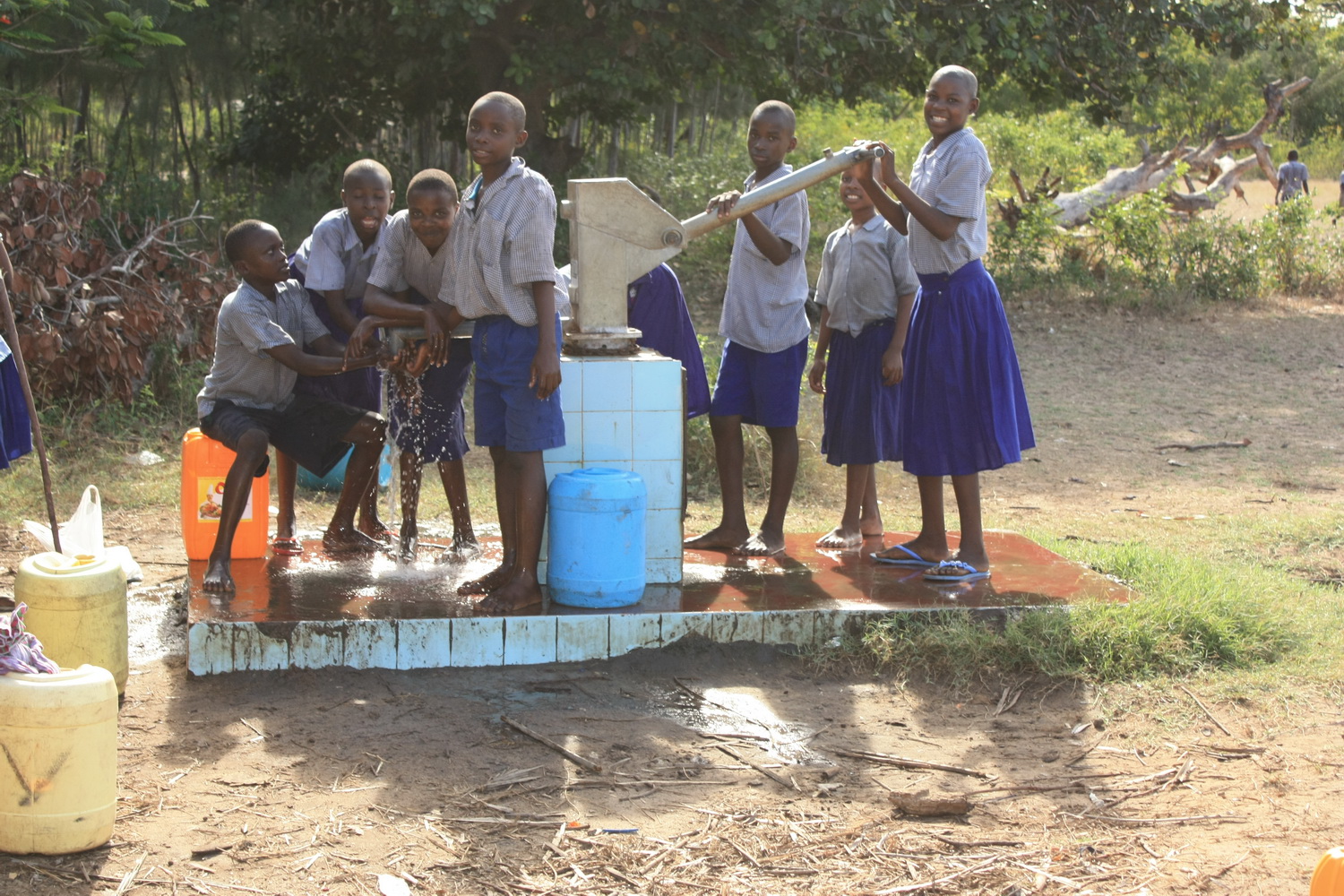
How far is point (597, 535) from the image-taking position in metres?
4.02

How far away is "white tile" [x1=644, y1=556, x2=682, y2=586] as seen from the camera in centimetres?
442

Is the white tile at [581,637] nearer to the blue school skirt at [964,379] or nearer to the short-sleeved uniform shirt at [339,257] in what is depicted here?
the blue school skirt at [964,379]

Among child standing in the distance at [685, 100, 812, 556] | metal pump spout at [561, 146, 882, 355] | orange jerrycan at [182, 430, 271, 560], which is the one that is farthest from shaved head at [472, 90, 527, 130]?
orange jerrycan at [182, 430, 271, 560]

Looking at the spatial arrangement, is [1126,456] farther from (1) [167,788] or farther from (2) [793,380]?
(1) [167,788]

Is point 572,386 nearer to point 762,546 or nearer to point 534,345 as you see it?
point 534,345

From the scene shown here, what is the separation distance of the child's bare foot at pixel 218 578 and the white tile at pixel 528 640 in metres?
0.94

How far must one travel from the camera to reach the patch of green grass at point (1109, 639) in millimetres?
3941

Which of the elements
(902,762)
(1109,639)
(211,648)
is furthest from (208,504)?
(1109,639)

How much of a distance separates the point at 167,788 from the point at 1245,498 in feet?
18.2

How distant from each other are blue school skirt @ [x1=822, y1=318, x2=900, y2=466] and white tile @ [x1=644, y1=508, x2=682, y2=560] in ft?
2.77

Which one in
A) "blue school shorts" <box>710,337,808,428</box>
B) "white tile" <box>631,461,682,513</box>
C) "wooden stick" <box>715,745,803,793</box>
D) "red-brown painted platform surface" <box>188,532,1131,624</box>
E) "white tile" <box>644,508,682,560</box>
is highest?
"blue school shorts" <box>710,337,808,428</box>

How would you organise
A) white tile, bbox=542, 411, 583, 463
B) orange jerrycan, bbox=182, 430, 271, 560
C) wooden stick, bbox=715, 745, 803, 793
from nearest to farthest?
wooden stick, bbox=715, 745, 803, 793
white tile, bbox=542, 411, 583, 463
orange jerrycan, bbox=182, 430, 271, 560

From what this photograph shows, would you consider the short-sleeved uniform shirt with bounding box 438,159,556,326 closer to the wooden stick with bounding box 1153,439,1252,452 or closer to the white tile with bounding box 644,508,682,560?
the white tile with bounding box 644,508,682,560

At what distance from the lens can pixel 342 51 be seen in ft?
33.0
